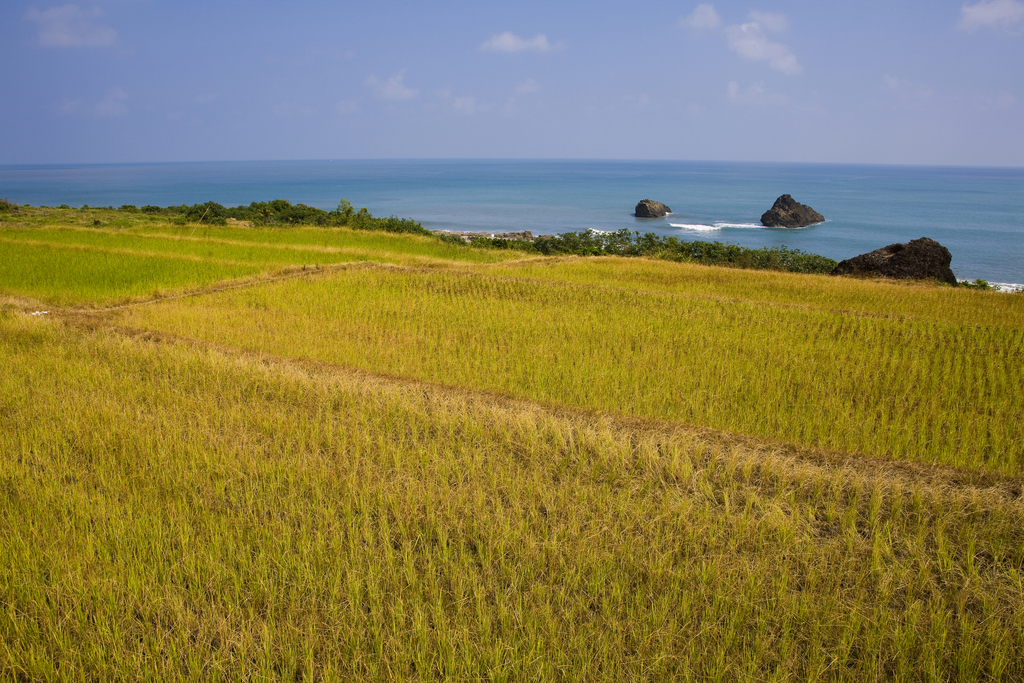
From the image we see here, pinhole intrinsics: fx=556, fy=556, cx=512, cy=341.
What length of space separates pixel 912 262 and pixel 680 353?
1201 centimetres

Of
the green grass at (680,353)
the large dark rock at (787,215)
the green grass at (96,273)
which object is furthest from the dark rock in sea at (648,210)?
the green grass at (96,273)

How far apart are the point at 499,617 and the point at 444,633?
237 millimetres

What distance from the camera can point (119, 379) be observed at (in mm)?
4555

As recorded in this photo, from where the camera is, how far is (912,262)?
1407cm

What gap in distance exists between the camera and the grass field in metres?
Answer: 2.02

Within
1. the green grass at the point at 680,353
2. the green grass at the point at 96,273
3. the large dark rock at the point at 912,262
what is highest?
the large dark rock at the point at 912,262

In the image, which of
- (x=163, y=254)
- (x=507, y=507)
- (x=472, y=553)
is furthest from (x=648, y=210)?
(x=472, y=553)

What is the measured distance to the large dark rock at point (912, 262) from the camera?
14.0 meters

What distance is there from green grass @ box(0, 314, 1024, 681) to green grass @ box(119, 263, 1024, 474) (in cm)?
78

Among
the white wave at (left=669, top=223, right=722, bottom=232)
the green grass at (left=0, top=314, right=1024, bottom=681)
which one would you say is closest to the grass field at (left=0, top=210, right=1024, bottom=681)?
the green grass at (left=0, top=314, right=1024, bottom=681)

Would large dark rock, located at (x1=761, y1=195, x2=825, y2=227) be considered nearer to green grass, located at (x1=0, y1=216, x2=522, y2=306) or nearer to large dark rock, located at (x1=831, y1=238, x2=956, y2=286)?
large dark rock, located at (x1=831, y1=238, x2=956, y2=286)

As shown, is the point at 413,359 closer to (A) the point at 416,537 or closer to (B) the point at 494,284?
(A) the point at 416,537

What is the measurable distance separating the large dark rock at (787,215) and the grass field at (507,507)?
42.1 metres

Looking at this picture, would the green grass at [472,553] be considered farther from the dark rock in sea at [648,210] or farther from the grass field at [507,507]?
the dark rock in sea at [648,210]
